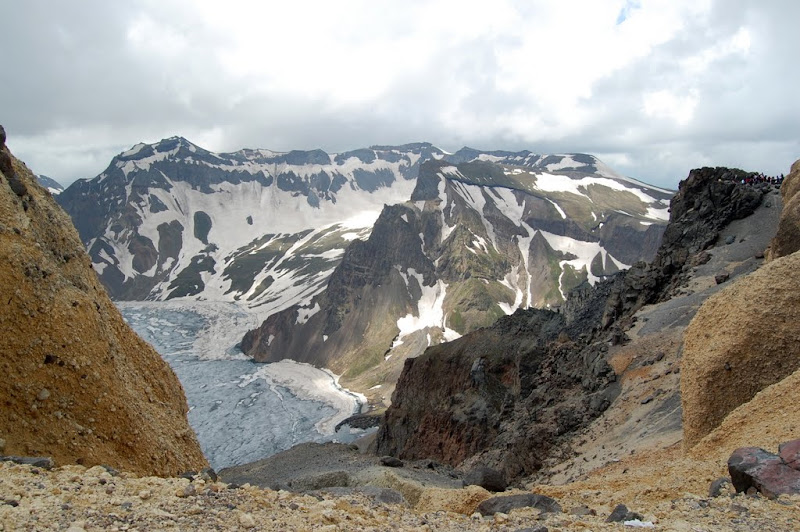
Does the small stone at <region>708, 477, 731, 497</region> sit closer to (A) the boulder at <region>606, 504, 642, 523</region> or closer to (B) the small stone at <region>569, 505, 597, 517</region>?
(A) the boulder at <region>606, 504, 642, 523</region>

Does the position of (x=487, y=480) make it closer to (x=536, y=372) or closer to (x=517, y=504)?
(x=517, y=504)

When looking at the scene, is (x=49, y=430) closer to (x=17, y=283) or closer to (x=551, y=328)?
(x=17, y=283)

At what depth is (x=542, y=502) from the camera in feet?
46.5

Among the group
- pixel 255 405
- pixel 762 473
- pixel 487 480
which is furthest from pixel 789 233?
pixel 255 405

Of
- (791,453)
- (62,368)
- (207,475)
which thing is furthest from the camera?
(62,368)

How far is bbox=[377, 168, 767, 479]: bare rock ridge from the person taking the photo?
4006cm

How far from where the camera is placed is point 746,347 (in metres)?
19.4

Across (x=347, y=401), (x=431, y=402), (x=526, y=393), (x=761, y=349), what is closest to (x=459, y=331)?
(x=347, y=401)

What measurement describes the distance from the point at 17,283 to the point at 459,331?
172 meters

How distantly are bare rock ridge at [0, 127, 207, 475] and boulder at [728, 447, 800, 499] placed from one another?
53.5 feet

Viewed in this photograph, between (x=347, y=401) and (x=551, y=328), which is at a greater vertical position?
(x=551, y=328)

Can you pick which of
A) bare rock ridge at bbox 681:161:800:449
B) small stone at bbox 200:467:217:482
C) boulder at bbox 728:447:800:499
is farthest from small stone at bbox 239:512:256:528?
bare rock ridge at bbox 681:161:800:449

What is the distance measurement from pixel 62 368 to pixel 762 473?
18.4 meters

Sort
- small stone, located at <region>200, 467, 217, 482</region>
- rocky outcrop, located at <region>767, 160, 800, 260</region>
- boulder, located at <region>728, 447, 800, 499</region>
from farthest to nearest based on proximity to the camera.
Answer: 1. rocky outcrop, located at <region>767, 160, 800, 260</region>
2. small stone, located at <region>200, 467, 217, 482</region>
3. boulder, located at <region>728, 447, 800, 499</region>
